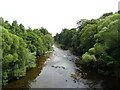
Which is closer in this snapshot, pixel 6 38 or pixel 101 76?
pixel 6 38

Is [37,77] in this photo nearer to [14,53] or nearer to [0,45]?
[14,53]

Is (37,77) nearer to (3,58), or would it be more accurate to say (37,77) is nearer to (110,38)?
(3,58)

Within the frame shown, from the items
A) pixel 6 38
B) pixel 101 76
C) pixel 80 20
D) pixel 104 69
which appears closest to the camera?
pixel 6 38

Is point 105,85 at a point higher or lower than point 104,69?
lower

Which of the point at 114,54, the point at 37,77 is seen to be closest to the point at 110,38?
the point at 114,54

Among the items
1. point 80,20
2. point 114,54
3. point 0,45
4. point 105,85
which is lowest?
point 105,85

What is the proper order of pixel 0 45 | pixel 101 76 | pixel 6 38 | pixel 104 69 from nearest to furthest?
pixel 0 45 → pixel 6 38 → pixel 101 76 → pixel 104 69

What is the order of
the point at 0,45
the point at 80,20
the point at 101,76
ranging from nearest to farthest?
the point at 0,45, the point at 101,76, the point at 80,20

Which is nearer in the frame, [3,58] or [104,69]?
[3,58]

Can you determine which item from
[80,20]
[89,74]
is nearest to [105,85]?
[89,74]

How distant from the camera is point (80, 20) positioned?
76.2 meters

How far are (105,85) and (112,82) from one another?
1.76 m

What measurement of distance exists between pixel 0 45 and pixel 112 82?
20377 millimetres

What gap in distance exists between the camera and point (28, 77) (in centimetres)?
2538
